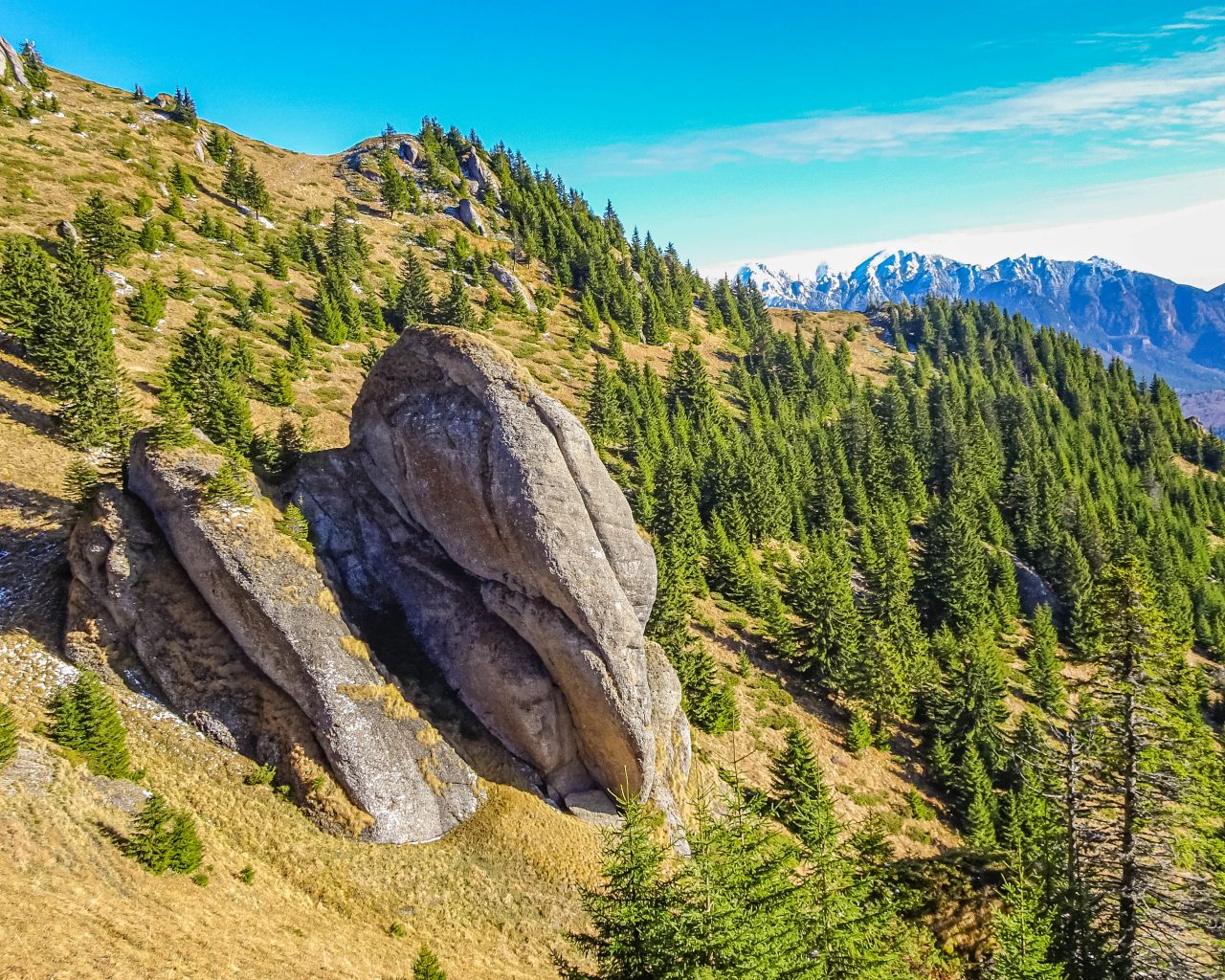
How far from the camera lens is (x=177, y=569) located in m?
23.8

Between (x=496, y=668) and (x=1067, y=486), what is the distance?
11935 centimetres

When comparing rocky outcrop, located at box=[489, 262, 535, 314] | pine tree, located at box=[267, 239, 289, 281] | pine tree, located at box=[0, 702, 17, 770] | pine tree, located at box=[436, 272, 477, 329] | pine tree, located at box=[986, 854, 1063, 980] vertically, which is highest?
rocky outcrop, located at box=[489, 262, 535, 314]

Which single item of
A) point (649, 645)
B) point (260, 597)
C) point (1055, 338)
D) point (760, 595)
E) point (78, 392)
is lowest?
point (760, 595)

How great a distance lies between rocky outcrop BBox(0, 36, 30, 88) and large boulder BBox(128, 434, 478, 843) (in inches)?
4532

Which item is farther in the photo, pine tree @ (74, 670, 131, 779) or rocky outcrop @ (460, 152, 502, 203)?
rocky outcrop @ (460, 152, 502, 203)

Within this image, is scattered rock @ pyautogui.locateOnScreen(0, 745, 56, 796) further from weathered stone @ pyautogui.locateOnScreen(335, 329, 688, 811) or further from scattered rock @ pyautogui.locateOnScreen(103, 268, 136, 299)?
scattered rock @ pyautogui.locateOnScreen(103, 268, 136, 299)

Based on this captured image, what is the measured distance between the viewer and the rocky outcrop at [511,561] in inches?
973

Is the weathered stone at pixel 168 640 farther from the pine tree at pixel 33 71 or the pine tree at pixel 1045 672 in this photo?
the pine tree at pixel 33 71

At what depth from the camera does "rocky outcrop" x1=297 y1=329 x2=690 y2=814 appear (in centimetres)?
2470

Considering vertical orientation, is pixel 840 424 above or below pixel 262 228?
below

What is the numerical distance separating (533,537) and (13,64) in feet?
431

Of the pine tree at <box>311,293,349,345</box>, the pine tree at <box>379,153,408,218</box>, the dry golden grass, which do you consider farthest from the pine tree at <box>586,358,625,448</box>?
the pine tree at <box>379,153,408,218</box>

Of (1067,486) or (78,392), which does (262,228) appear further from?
(1067,486)

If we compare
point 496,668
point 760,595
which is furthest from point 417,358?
point 760,595
